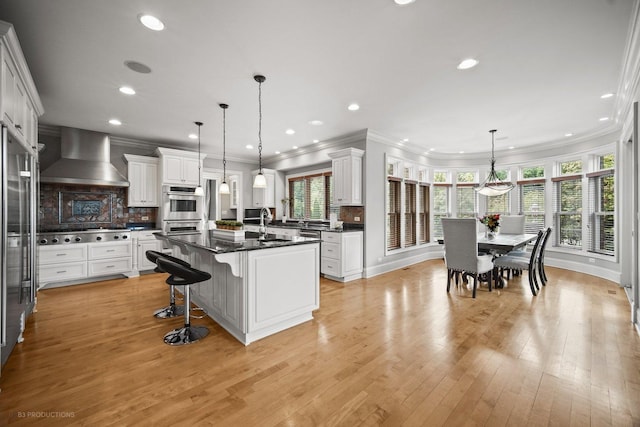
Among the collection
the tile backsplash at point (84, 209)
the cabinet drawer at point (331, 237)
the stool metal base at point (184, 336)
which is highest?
the tile backsplash at point (84, 209)

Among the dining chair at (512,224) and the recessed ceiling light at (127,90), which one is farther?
the dining chair at (512,224)

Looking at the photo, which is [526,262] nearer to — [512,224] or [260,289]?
[512,224]

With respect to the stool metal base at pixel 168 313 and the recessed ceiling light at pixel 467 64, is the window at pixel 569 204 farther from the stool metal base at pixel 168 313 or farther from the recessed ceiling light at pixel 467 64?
the stool metal base at pixel 168 313

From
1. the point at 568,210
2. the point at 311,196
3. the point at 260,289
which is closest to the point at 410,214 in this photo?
the point at 311,196

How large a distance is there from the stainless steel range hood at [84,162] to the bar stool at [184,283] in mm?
3471

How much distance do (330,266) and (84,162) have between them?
489cm

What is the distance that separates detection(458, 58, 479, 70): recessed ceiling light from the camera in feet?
9.16

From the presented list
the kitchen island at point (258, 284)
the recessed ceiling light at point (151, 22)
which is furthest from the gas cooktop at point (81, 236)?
the recessed ceiling light at point (151, 22)

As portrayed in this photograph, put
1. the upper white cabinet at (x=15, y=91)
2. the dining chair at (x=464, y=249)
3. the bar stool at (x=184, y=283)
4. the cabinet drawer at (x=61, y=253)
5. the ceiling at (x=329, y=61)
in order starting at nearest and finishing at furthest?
1. the upper white cabinet at (x=15, y=91)
2. the ceiling at (x=329, y=61)
3. the bar stool at (x=184, y=283)
4. the dining chair at (x=464, y=249)
5. the cabinet drawer at (x=61, y=253)

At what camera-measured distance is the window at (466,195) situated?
7414mm

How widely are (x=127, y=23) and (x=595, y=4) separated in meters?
3.57

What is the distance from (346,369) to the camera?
2.26 m

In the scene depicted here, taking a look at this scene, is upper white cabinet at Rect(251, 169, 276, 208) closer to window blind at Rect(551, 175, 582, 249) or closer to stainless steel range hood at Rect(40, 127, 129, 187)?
stainless steel range hood at Rect(40, 127, 129, 187)

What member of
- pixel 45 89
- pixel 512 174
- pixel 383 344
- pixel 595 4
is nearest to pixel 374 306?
pixel 383 344
